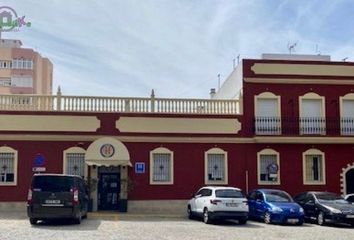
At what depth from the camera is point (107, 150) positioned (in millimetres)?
28516

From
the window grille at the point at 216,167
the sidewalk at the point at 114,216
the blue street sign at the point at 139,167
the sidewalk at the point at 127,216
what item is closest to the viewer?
the sidewalk at the point at 114,216

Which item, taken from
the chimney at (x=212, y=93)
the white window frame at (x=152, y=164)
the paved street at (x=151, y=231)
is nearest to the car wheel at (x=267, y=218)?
the paved street at (x=151, y=231)

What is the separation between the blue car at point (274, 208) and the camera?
23203mm

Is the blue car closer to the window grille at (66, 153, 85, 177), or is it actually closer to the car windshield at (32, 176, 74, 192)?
the car windshield at (32, 176, 74, 192)

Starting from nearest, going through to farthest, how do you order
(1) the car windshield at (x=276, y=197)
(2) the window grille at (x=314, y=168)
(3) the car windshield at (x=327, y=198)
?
(1) the car windshield at (x=276, y=197), (3) the car windshield at (x=327, y=198), (2) the window grille at (x=314, y=168)

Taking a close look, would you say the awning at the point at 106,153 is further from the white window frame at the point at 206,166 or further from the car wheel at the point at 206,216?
the car wheel at the point at 206,216

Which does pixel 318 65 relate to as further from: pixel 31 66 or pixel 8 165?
pixel 31 66

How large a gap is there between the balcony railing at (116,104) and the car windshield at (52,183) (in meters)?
9.24

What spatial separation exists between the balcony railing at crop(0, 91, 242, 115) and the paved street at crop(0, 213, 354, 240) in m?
7.74

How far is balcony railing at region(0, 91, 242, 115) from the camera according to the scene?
97.6 feet

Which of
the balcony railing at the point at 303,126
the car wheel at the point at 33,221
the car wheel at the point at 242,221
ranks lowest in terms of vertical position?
the car wheel at the point at 242,221

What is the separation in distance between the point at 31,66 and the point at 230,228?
210ft

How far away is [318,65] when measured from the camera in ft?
104

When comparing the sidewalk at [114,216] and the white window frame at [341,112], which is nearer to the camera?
the sidewalk at [114,216]
